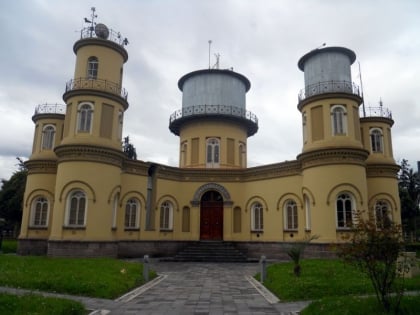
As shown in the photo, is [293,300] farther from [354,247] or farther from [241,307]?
[354,247]

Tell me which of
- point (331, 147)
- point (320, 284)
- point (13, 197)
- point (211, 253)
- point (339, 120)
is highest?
point (339, 120)

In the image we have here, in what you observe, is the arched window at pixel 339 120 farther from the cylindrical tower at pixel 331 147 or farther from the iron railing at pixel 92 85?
the iron railing at pixel 92 85

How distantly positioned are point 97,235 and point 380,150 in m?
17.2

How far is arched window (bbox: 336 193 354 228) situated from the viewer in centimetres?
1928

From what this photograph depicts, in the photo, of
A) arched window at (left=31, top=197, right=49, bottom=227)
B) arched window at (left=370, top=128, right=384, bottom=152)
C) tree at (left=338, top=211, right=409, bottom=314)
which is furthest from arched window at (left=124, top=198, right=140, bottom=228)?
tree at (left=338, top=211, right=409, bottom=314)

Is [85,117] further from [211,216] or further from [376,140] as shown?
[376,140]

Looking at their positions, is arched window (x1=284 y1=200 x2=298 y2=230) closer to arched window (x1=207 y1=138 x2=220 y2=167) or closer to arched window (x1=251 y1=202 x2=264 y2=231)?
arched window (x1=251 y1=202 x2=264 y2=231)

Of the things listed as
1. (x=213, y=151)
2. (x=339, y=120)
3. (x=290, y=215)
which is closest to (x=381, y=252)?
(x=339, y=120)

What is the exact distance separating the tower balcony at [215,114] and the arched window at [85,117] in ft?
29.1

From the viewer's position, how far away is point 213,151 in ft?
89.4

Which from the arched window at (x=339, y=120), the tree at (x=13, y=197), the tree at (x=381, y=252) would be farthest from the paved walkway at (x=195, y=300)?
the tree at (x=13, y=197)

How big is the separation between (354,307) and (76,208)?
15.2 metres

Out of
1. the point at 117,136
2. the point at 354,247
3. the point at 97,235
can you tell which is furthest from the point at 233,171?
the point at 354,247

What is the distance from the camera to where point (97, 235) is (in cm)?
1898
